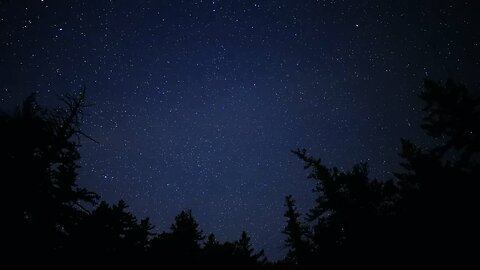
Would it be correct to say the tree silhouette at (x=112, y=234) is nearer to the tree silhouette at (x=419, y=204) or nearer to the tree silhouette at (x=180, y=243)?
the tree silhouette at (x=180, y=243)

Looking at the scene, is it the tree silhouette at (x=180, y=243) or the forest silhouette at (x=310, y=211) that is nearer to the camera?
the forest silhouette at (x=310, y=211)

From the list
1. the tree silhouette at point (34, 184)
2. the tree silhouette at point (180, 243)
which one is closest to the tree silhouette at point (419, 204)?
the tree silhouette at point (180, 243)

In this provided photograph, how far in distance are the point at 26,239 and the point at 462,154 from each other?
14.2 m

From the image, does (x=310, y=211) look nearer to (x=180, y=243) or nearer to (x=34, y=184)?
(x=180, y=243)

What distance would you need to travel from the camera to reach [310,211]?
1581 centimetres

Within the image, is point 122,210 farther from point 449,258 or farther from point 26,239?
point 449,258

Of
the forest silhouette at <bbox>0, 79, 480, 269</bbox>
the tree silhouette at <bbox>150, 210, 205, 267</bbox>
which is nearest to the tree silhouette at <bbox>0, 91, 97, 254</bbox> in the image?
the forest silhouette at <bbox>0, 79, 480, 269</bbox>

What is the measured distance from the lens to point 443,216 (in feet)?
32.8

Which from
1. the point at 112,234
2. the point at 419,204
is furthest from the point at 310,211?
the point at 112,234

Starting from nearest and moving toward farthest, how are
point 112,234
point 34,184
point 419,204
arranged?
point 34,184, point 419,204, point 112,234

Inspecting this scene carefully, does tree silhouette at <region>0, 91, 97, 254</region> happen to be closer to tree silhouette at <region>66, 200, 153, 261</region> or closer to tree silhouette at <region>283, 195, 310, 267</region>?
tree silhouette at <region>66, 200, 153, 261</region>

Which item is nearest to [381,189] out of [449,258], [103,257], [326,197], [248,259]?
[326,197]

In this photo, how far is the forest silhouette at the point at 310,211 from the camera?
794 centimetres

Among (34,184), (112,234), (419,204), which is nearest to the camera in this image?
(34,184)
